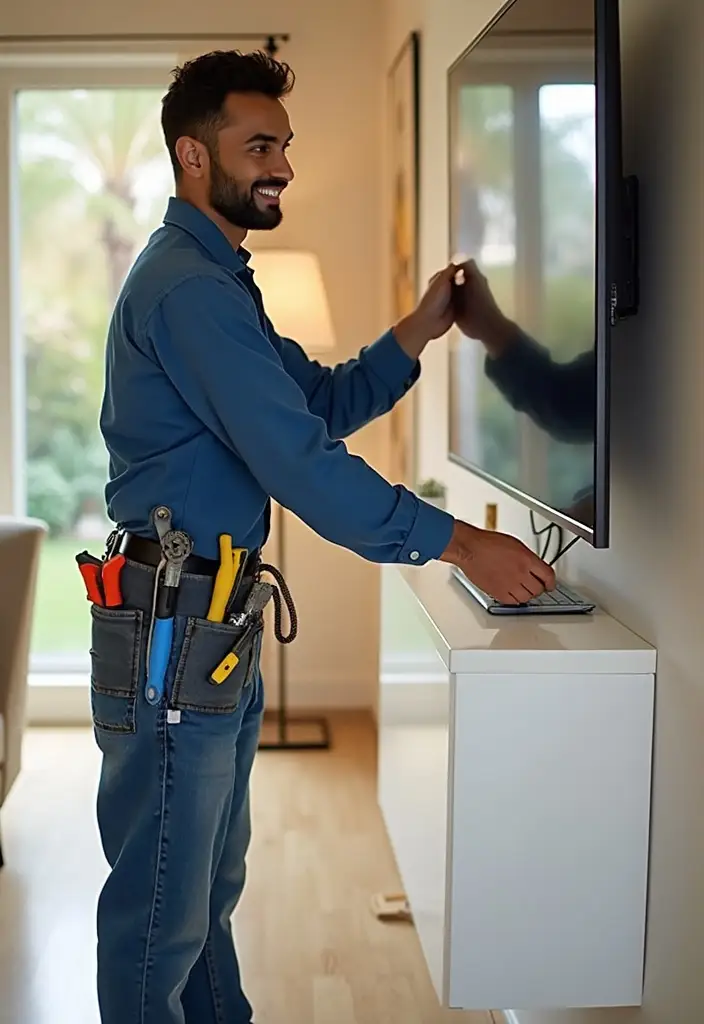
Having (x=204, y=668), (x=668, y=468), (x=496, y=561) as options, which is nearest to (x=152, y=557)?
(x=204, y=668)

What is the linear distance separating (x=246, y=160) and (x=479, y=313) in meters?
0.57

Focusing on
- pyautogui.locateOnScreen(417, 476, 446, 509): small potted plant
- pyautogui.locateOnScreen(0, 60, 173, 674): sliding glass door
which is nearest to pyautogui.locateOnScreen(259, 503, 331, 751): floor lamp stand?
pyautogui.locateOnScreen(0, 60, 173, 674): sliding glass door

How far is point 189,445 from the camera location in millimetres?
1722

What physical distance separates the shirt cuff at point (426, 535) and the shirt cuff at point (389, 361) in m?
0.61

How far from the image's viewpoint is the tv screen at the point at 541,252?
1.57m

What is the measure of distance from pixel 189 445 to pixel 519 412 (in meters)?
0.57

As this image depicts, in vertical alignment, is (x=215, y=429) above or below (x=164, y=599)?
above

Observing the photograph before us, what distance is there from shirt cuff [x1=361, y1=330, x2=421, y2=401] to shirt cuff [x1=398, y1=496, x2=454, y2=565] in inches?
24.2

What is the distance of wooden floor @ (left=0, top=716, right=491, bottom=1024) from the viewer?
2383 mm

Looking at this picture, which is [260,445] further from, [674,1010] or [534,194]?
[674,1010]

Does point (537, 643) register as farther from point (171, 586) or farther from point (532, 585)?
point (171, 586)

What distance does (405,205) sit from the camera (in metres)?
3.72

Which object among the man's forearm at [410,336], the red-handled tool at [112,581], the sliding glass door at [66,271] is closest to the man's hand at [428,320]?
the man's forearm at [410,336]

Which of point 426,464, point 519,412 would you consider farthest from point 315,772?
point 519,412
